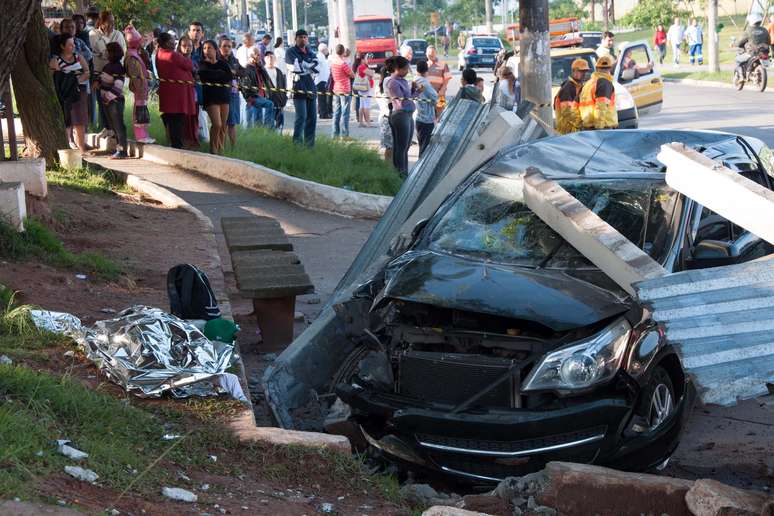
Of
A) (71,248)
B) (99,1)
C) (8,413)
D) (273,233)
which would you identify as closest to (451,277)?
(8,413)

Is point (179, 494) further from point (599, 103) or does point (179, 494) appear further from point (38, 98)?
point (38, 98)

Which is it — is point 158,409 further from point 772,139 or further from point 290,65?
point 772,139

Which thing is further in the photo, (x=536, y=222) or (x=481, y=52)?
(x=481, y=52)

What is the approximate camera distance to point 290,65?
57.3 feet

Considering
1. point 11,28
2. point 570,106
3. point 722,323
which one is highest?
point 11,28

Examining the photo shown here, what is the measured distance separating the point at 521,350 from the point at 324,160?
1007 centimetres

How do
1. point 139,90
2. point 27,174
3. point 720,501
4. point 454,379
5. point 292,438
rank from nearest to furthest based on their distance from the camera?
point 720,501 < point 292,438 < point 454,379 < point 27,174 < point 139,90

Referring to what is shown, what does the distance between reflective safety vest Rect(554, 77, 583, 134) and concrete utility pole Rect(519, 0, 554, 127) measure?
213 millimetres

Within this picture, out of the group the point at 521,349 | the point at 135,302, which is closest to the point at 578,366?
the point at 521,349

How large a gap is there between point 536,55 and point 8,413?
10418 mm

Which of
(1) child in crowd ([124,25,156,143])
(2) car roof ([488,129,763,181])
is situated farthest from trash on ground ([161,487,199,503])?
(1) child in crowd ([124,25,156,143])

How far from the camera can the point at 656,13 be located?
55125 mm

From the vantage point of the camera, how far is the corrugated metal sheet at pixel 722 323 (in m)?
4.45

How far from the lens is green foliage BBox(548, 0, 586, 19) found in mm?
71000
